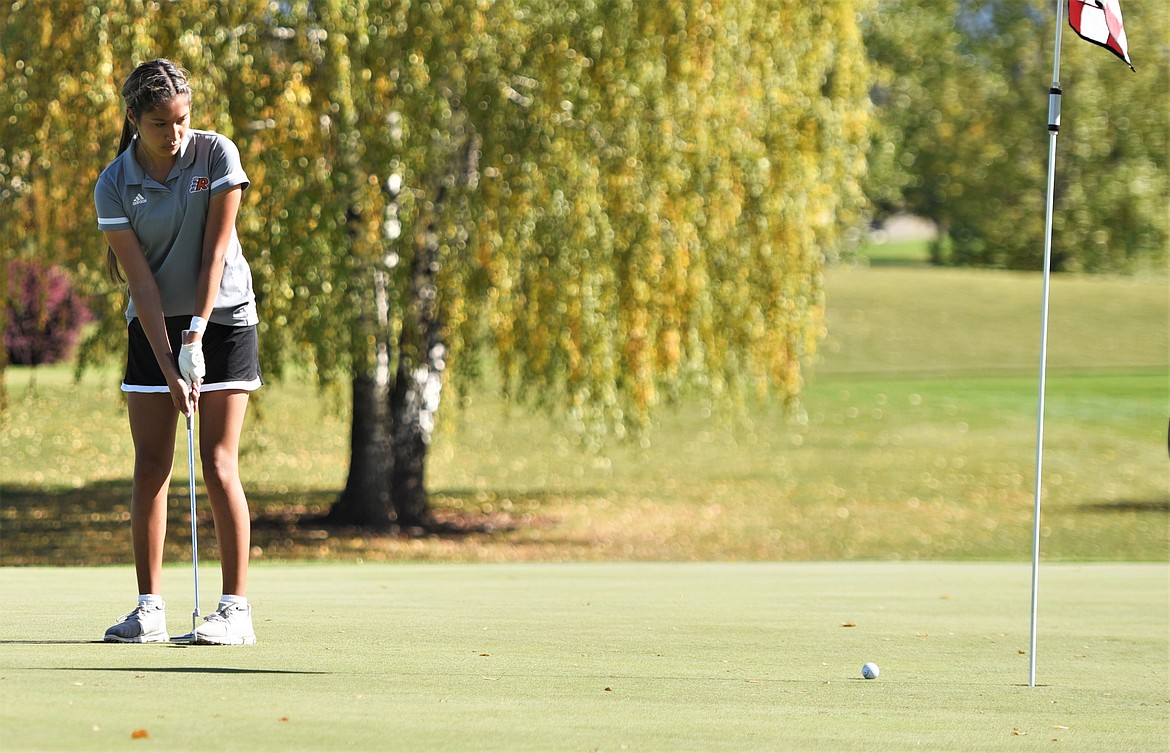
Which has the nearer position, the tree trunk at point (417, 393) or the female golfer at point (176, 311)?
the female golfer at point (176, 311)

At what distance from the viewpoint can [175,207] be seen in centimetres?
→ 511

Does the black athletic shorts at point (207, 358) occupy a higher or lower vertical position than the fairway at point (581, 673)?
higher

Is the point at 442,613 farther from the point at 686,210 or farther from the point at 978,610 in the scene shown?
Answer: the point at 686,210

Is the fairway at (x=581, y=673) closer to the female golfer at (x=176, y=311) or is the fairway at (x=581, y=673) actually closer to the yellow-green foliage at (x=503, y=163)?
the female golfer at (x=176, y=311)

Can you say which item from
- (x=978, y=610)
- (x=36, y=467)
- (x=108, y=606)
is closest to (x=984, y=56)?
(x=36, y=467)

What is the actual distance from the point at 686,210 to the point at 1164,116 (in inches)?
1411

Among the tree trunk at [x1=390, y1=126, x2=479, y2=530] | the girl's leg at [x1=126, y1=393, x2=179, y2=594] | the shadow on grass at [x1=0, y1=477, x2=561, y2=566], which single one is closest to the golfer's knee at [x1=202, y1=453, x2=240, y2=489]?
the girl's leg at [x1=126, y1=393, x2=179, y2=594]

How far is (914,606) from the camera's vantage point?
27.5 feet

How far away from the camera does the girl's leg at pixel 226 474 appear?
5.18 metres

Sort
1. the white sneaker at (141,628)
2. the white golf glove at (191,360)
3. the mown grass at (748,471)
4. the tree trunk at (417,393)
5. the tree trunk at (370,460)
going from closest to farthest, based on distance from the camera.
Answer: the white golf glove at (191,360) → the white sneaker at (141,628) → the tree trunk at (417,393) → the tree trunk at (370,460) → the mown grass at (748,471)

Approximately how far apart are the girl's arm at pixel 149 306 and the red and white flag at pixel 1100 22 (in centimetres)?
369

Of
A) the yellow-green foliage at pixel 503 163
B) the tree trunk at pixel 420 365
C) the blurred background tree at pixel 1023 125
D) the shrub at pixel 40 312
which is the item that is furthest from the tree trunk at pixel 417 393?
the blurred background tree at pixel 1023 125

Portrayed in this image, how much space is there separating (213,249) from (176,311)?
269 mm

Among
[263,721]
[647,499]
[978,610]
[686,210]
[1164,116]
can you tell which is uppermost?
[1164,116]
